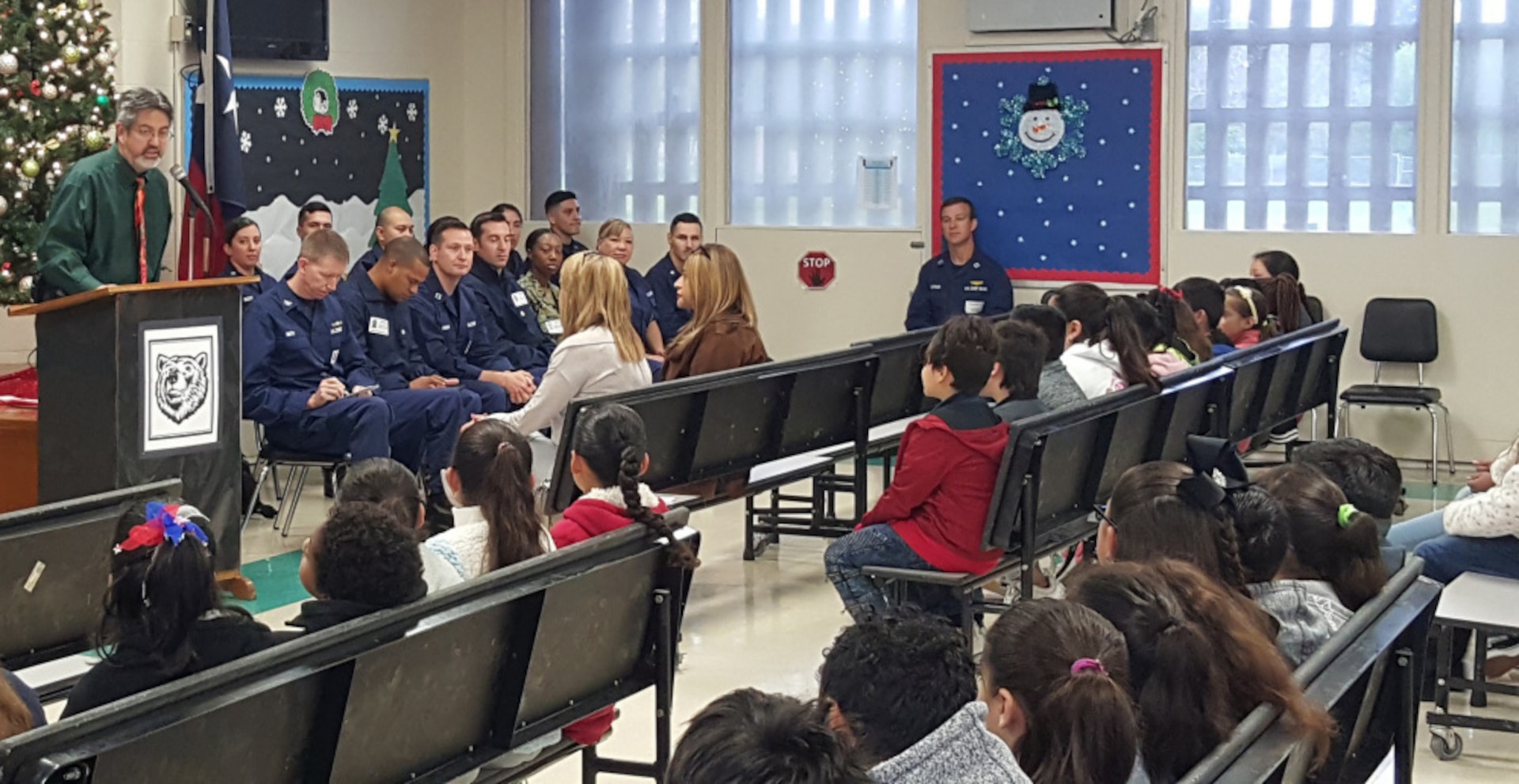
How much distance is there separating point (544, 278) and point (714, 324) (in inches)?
124

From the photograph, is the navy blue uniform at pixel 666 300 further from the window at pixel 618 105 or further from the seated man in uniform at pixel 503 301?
the window at pixel 618 105

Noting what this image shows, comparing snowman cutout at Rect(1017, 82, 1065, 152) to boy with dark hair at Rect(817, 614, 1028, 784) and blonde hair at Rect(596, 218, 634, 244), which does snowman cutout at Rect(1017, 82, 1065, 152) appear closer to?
blonde hair at Rect(596, 218, 634, 244)

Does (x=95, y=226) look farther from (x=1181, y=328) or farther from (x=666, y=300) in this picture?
(x=666, y=300)

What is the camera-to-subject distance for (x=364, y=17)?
9.87 m

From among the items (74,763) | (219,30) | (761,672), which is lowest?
(761,672)

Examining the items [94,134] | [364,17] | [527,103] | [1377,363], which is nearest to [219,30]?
[94,134]

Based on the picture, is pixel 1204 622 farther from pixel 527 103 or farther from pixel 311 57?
pixel 527 103

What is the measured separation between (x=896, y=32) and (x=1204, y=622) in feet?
25.6

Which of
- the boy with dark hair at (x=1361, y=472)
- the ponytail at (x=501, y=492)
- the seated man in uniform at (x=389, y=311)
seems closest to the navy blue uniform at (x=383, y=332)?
the seated man in uniform at (x=389, y=311)

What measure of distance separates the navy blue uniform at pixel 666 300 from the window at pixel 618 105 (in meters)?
1.07

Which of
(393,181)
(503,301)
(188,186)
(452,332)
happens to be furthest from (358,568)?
(393,181)

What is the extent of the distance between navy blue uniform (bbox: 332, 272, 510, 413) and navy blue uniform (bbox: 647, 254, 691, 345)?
2.03 meters

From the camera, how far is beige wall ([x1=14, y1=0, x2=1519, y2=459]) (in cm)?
865

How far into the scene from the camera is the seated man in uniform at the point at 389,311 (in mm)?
7336
